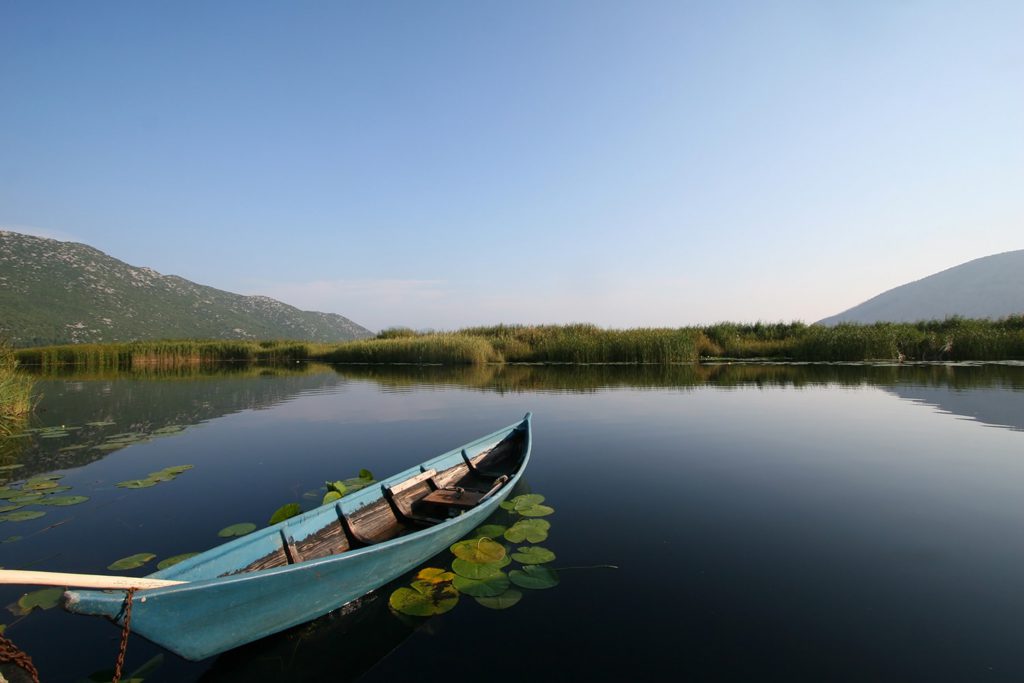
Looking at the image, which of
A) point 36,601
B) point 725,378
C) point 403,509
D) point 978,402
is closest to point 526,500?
point 403,509

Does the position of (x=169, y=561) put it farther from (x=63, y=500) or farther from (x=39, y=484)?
(x=39, y=484)

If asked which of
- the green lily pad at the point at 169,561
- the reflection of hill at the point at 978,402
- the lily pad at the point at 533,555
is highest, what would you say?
the reflection of hill at the point at 978,402

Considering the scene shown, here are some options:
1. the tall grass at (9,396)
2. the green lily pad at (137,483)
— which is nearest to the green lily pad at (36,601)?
the green lily pad at (137,483)

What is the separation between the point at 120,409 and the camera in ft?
48.5

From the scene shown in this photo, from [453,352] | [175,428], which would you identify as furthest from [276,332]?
[175,428]

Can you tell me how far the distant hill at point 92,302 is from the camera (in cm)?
10656

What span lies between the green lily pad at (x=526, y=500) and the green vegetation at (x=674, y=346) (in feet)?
76.2

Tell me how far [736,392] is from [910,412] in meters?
4.72

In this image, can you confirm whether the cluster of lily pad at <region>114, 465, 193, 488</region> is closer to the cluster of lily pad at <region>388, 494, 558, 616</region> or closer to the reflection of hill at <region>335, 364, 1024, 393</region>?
the cluster of lily pad at <region>388, 494, 558, 616</region>

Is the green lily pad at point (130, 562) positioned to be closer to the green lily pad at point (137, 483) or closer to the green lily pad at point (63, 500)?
the green lily pad at point (63, 500)

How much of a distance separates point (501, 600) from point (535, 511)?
1.97m

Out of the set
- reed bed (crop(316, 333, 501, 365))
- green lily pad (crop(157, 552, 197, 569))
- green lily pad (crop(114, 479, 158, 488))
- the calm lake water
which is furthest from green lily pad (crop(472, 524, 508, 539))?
reed bed (crop(316, 333, 501, 365))

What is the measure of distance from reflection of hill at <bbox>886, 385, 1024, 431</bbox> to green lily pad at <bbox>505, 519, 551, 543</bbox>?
10838mm

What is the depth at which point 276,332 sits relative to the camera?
197 m
